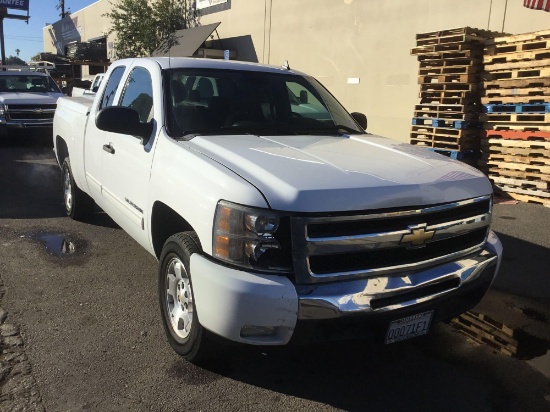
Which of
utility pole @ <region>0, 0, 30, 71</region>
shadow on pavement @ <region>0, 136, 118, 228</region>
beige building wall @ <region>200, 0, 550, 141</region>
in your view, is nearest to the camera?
shadow on pavement @ <region>0, 136, 118, 228</region>

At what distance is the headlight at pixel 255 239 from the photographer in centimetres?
259

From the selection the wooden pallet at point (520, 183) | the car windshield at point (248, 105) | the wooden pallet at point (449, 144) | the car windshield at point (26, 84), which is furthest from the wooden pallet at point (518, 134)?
the car windshield at point (26, 84)

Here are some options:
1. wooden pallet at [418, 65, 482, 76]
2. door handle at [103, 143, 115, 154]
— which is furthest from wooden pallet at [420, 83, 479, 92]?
door handle at [103, 143, 115, 154]

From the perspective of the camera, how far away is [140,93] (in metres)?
4.29

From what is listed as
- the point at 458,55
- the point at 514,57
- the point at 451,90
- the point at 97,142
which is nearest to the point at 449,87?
the point at 451,90

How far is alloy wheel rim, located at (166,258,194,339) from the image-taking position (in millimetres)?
3143

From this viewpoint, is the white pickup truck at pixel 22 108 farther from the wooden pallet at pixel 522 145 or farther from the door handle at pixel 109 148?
the wooden pallet at pixel 522 145

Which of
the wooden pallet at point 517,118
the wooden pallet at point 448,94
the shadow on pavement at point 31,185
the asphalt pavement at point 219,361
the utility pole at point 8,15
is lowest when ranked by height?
the asphalt pavement at point 219,361

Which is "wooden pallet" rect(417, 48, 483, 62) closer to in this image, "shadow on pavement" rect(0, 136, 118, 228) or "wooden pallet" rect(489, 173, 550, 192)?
"wooden pallet" rect(489, 173, 550, 192)

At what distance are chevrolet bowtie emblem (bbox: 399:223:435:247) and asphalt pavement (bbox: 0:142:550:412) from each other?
0.91m

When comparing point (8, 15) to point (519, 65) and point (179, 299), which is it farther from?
point (179, 299)

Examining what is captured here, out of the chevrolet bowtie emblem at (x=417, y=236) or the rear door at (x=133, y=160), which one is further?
the rear door at (x=133, y=160)

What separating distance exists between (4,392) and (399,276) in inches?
91.1

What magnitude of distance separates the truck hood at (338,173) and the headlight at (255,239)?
102 mm
